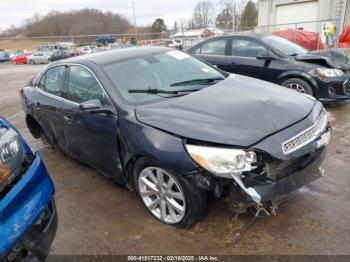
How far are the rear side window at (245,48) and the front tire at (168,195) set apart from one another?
14.6 ft

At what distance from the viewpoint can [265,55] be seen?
6082mm

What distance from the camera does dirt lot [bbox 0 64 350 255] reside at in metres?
2.46

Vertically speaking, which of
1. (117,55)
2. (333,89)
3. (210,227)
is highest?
(117,55)

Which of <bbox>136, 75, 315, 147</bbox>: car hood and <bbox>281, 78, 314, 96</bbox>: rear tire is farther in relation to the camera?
<bbox>281, 78, 314, 96</bbox>: rear tire

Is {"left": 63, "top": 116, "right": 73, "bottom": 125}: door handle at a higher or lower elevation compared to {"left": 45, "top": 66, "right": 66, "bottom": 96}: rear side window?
lower

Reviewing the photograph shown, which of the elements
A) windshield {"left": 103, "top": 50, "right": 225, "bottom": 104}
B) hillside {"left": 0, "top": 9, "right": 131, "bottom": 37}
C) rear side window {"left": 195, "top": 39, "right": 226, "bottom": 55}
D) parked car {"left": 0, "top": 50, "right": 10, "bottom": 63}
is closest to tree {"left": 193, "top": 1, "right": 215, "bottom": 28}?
hillside {"left": 0, "top": 9, "right": 131, "bottom": 37}

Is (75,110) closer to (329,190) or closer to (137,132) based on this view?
(137,132)

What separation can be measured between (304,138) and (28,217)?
6.80 feet

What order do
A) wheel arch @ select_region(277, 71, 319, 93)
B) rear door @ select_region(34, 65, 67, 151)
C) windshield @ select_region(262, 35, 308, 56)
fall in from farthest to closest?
windshield @ select_region(262, 35, 308, 56) → wheel arch @ select_region(277, 71, 319, 93) → rear door @ select_region(34, 65, 67, 151)

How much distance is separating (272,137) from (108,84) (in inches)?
66.1

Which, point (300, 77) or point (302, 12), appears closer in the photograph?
point (300, 77)

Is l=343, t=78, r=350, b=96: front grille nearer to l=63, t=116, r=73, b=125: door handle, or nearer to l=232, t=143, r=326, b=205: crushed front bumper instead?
l=232, t=143, r=326, b=205: crushed front bumper

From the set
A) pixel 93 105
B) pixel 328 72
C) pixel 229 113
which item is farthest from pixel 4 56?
pixel 229 113

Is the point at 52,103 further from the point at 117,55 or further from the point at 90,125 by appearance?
the point at 117,55
